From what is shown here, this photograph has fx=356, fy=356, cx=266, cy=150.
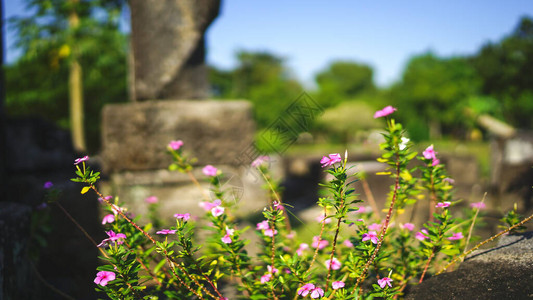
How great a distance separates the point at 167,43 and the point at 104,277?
1.89 m

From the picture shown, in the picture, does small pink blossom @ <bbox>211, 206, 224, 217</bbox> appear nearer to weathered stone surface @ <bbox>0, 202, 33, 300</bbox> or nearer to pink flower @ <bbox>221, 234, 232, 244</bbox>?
pink flower @ <bbox>221, 234, 232, 244</bbox>

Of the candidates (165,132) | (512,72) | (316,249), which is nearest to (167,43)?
(165,132)

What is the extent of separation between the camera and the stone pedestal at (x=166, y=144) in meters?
2.55

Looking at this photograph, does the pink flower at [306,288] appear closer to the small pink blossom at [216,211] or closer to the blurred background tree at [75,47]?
the small pink blossom at [216,211]

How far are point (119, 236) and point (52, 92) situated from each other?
80.6ft

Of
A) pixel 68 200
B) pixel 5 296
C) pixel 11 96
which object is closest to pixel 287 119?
pixel 5 296

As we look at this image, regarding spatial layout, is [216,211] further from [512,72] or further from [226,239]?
[512,72]

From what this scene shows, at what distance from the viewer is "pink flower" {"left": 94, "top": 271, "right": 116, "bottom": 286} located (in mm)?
1228

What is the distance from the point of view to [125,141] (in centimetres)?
255

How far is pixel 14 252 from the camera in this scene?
5.42 feet

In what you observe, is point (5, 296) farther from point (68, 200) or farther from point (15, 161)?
point (15, 161)

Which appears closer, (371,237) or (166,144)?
(371,237)

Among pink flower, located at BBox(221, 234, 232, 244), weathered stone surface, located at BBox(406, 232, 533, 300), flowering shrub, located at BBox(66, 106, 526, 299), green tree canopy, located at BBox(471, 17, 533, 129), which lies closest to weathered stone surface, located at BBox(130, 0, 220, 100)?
flowering shrub, located at BBox(66, 106, 526, 299)

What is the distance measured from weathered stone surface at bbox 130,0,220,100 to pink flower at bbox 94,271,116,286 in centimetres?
169
